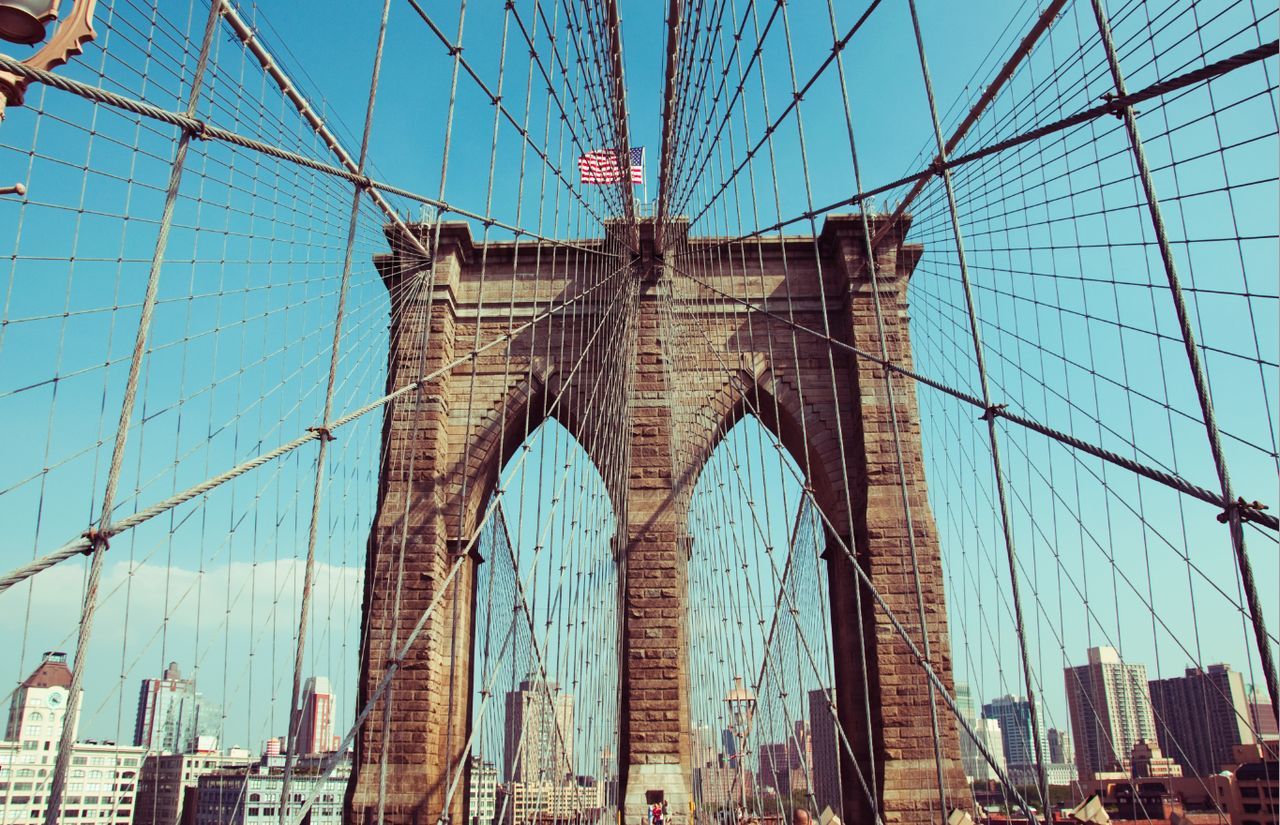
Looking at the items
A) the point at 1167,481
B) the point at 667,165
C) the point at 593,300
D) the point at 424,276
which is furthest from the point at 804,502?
the point at 1167,481

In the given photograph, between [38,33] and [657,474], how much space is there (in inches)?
387

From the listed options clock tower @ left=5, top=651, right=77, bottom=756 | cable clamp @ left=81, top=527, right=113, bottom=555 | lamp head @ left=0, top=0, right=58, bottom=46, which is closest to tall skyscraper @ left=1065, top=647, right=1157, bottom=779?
clock tower @ left=5, top=651, right=77, bottom=756

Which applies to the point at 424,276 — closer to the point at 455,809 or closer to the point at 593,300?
the point at 593,300

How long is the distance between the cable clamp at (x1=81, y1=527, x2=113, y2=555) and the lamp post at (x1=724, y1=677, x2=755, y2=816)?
8.04 m

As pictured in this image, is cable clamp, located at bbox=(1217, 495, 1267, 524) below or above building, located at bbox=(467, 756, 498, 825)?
above

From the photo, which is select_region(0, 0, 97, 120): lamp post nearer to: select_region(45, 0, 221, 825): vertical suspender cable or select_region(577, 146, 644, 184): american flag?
select_region(45, 0, 221, 825): vertical suspender cable

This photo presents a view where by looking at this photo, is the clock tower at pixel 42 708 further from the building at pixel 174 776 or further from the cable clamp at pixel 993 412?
the building at pixel 174 776

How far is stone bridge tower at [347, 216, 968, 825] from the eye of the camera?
11.2m

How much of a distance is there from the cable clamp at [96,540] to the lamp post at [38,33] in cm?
150

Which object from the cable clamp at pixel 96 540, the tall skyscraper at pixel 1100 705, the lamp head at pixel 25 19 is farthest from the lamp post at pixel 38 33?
the tall skyscraper at pixel 1100 705

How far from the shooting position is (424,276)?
12.4 metres

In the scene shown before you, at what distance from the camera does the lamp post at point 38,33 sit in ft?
10.4

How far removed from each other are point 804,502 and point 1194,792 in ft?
64.5

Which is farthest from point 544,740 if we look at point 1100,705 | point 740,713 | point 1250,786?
point 1250,786
